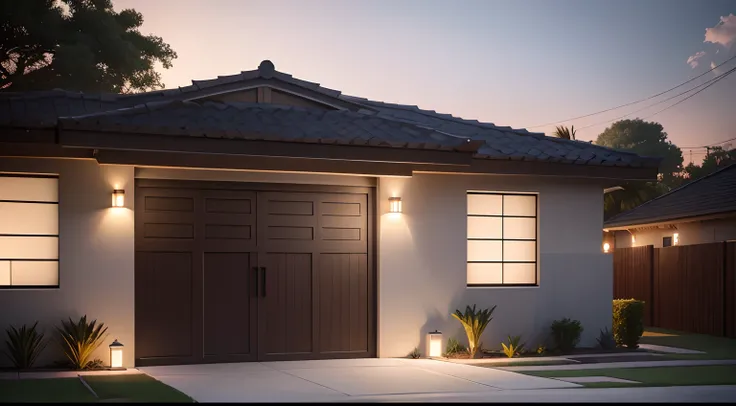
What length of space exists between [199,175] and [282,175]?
4.26 feet

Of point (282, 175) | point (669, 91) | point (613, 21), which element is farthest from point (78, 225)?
point (669, 91)

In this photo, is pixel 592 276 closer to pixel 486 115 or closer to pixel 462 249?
pixel 462 249

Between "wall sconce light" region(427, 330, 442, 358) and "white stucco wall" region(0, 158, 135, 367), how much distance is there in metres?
4.74

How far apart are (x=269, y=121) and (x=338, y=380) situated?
4.21 meters

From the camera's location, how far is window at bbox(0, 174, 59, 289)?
13898 mm

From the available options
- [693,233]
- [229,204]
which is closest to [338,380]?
[229,204]

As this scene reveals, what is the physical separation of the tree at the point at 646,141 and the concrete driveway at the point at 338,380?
1980 inches

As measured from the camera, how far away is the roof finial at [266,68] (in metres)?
15.7

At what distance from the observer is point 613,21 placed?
42656 mm

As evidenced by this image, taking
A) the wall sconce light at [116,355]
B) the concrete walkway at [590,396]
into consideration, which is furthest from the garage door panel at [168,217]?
the concrete walkway at [590,396]

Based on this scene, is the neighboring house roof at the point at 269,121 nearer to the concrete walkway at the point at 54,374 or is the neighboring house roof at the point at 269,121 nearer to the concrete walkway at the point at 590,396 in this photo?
the concrete walkway at the point at 54,374

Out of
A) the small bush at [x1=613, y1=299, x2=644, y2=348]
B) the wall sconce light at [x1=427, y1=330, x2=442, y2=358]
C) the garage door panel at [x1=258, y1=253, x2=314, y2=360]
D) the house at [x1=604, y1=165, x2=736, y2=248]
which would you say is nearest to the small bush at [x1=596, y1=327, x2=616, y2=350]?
the small bush at [x1=613, y1=299, x2=644, y2=348]

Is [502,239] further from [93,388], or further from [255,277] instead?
→ [93,388]

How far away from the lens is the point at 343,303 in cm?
1546
